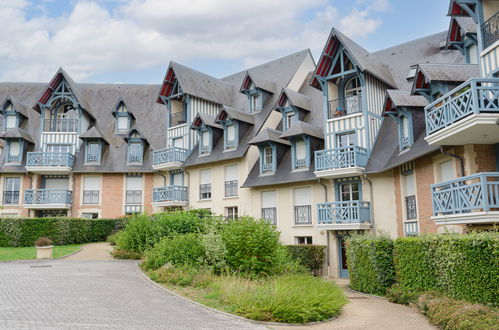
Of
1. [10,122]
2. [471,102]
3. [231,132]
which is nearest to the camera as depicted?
[471,102]

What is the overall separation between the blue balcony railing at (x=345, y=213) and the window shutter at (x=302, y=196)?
1788mm

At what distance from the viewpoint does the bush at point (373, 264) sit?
14.2 meters

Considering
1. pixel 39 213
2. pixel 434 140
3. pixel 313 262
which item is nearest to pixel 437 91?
pixel 434 140

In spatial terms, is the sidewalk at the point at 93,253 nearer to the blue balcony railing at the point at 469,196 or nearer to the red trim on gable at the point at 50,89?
the red trim on gable at the point at 50,89

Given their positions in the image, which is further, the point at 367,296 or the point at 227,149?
the point at 227,149

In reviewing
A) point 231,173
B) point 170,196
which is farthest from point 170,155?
point 231,173

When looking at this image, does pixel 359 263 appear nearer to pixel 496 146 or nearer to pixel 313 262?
pixel 313 262

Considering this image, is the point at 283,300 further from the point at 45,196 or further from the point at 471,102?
the point at 45,196

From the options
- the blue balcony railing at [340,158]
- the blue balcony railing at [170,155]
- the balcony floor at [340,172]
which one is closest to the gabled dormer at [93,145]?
the blue balcony railing at [170,155]

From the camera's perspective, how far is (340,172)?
752 inches

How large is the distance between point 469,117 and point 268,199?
13.0m

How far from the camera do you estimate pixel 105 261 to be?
1883cm

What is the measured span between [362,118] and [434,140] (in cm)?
711

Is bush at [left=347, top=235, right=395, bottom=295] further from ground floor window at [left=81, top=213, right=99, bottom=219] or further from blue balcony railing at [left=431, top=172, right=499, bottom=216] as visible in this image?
ground floor window at [left=81, top=213, right=99, bottom=219]
